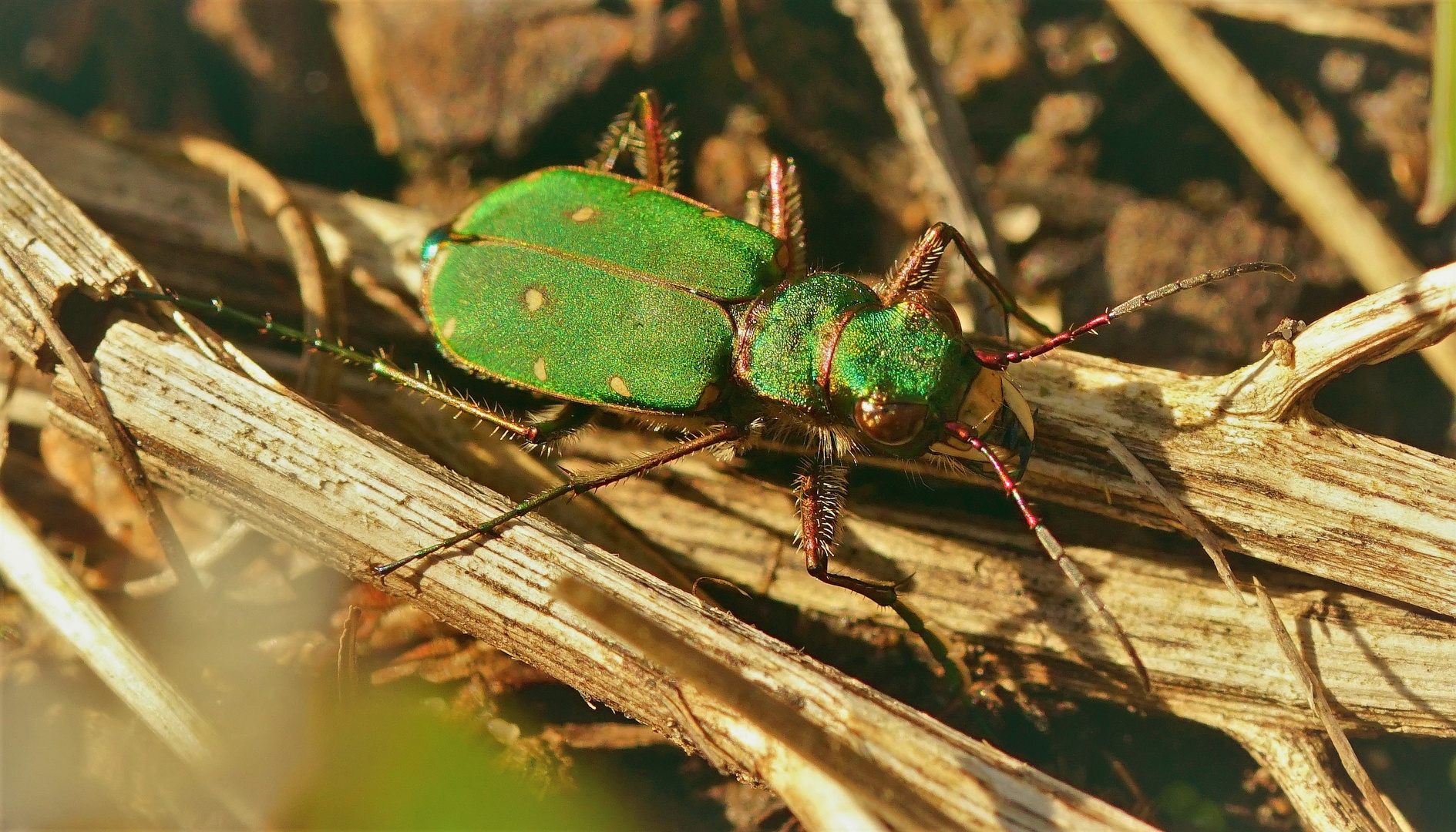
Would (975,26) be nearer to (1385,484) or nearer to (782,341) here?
(782,341)

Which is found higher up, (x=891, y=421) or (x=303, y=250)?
(x=891, y=421)

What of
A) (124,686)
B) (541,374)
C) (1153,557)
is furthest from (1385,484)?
(124,686)

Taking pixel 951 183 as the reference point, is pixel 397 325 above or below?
below

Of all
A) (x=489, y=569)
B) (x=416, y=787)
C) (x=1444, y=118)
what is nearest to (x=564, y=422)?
(x=489, y=569)

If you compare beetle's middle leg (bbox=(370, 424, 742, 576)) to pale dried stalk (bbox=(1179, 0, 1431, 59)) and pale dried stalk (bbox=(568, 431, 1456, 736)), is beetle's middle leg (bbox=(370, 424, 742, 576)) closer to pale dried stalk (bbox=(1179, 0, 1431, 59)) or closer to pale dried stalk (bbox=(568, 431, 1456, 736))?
pale dried stalk (bbox=(568, 431, 1456, 736))

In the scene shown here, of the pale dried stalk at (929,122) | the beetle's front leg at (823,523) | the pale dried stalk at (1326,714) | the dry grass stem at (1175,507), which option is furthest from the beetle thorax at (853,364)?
the pale dried stalk at (1326,714)

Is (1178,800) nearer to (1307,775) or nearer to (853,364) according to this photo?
(1307,775)

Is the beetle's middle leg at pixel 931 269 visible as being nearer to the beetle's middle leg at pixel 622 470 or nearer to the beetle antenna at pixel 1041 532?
the beetle antenna at pixel 1041 532
